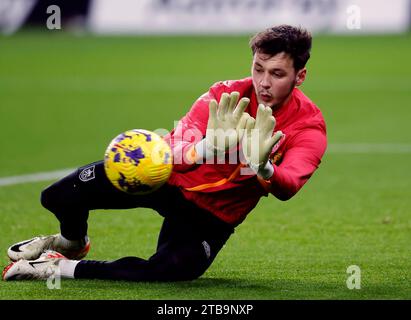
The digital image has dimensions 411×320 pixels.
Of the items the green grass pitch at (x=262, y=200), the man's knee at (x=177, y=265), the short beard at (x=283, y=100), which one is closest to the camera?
the short beard at (x=283, y=100)

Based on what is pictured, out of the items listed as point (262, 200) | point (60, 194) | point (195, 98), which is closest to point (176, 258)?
point (60, 194)

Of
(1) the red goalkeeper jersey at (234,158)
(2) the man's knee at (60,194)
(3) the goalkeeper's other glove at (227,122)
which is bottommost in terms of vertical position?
(2) the man's knee at (60,194)

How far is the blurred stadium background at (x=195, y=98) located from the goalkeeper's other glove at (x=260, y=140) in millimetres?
1007

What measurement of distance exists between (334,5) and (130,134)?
26.7 m

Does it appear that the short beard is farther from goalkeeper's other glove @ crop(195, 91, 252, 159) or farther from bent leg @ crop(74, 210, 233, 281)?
bent leg @ crop(74, 210, 233, 281)

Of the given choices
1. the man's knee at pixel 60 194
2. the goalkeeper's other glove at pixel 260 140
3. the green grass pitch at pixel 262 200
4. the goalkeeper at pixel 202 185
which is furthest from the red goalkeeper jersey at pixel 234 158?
the man's knee at pixel 60 194

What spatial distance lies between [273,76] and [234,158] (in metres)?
0.65

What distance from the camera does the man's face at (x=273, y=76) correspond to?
7.02m

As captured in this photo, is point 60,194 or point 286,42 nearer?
point 286,42

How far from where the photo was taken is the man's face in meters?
7.02

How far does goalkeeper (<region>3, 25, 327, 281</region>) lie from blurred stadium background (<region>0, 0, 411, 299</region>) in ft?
0.71

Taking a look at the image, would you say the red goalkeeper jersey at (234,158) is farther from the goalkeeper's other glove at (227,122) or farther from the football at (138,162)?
the goalkeeper's other glove at (227,122)

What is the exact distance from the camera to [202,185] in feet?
24.2

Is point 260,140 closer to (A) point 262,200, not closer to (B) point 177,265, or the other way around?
(B) point 177,265
